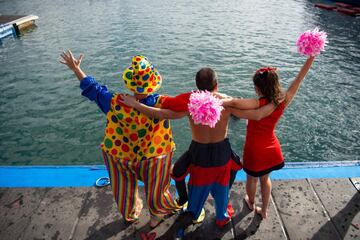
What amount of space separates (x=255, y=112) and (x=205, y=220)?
1.55 meters

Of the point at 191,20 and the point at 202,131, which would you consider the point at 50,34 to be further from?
the point at 202,131

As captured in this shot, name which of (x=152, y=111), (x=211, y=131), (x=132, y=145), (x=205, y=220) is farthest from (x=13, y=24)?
(x=211, y=131)

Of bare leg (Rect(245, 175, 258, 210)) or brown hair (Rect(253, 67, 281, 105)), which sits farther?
bare leg (Rect(245, 175, 258, 210))

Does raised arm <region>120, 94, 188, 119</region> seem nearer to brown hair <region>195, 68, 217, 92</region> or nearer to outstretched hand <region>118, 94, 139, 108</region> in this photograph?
outstretched hand <region>118, 94, 139, 108</region>

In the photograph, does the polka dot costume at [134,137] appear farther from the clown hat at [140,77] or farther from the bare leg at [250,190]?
the bare leg at [250,190]

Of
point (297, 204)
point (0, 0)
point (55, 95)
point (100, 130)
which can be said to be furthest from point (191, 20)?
point (0, 0)

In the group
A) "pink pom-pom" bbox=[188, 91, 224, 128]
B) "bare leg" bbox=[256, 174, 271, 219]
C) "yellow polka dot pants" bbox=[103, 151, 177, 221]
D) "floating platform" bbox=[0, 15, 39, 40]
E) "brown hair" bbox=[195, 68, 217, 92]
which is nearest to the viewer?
"pink pom-pom" bbox=[188, 91, 224, 128]

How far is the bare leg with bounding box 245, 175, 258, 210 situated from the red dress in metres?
0.26

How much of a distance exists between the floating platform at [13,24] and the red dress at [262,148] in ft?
57.3

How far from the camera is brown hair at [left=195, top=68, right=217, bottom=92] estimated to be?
8.49 feet

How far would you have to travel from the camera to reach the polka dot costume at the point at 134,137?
281 cm

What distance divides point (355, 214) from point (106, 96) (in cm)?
323

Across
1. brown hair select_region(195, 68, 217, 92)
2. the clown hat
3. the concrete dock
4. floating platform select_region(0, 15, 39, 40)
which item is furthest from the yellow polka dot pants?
floating platform select_region(0, 15, 39, 40)

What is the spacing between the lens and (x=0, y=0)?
29.8m
